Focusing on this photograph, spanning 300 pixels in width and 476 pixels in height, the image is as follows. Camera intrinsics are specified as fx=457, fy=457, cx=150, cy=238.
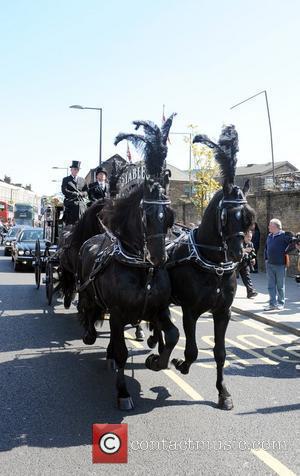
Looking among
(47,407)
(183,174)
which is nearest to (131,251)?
(47,407)

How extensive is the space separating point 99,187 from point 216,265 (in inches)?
179

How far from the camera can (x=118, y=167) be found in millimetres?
7184

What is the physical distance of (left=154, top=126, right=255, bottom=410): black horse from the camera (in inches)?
173

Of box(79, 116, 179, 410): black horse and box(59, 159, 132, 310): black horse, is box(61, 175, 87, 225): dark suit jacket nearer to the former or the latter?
box(59, 159, 132, 310): black horse

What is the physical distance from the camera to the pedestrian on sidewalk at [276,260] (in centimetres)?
1012

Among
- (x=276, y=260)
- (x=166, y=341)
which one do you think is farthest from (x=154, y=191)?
(x=276, y=260)

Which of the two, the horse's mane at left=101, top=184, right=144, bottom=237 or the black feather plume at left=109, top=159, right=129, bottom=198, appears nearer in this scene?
the horse's mane at left=101, top=184, right=144, bottom=237

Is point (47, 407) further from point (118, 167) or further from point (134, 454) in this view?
point (118, 167)

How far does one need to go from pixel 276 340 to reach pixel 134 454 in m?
4.66

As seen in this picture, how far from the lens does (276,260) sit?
10.2 meters

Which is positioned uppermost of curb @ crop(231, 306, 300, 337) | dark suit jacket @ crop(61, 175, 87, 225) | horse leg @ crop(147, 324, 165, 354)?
dark suit jacket @ crop(61, 175, 87, 225)

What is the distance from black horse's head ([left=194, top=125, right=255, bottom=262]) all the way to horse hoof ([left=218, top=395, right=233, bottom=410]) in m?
1.46

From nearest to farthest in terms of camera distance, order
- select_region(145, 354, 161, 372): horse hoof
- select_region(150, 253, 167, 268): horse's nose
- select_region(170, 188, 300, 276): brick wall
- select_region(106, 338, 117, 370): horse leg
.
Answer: select_region(150, 253, 167, 268): horse's nose
select_region(145, 354, 161, 372): horse hoof
select_region(106, 338, 117, 370): horse leg
select_region(170, 188, 300, 276): brick wall

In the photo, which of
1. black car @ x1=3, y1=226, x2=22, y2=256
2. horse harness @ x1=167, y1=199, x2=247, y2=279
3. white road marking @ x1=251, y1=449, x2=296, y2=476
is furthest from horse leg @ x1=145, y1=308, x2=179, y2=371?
black car @ x1=3, y1=226, x2=22, y2=256
